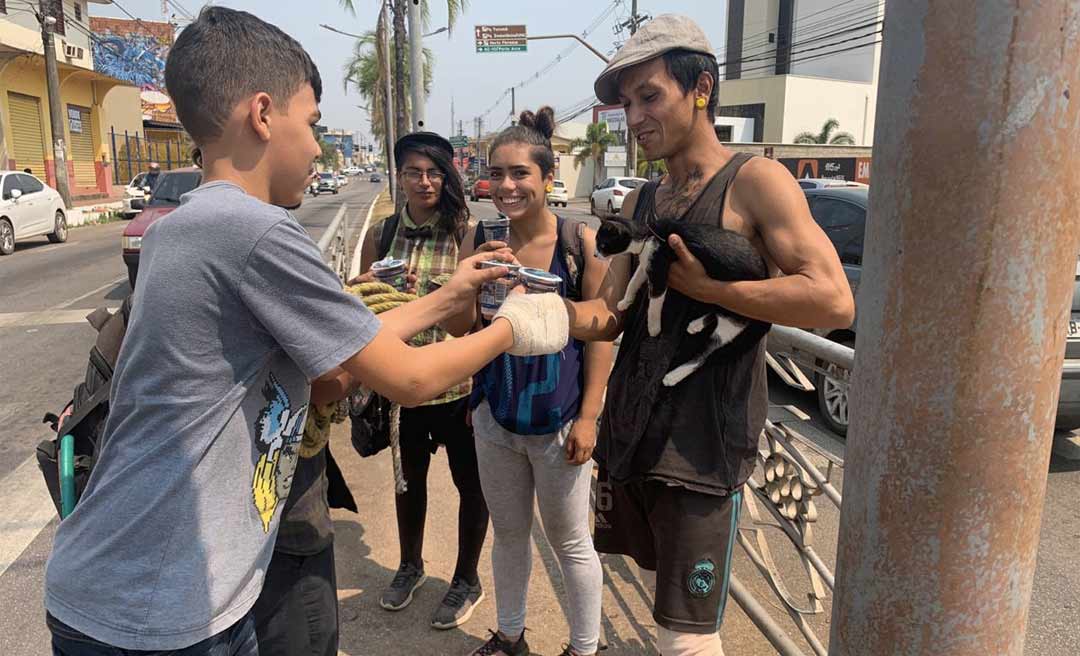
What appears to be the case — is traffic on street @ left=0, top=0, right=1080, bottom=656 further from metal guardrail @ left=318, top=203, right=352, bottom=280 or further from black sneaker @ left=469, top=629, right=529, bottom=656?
Answer: metal guardrail @ left=318, top=203, right=352, bottom=280

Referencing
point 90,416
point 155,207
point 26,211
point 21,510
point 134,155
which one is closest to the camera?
point 90,416

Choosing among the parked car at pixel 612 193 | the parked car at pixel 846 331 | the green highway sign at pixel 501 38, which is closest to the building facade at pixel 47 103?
the green highway sign at pixel 501 38

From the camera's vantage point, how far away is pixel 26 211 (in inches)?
592

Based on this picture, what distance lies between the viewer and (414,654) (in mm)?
2863

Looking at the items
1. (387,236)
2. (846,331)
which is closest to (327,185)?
(846,331)

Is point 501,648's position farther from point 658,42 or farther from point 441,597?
point 658,42

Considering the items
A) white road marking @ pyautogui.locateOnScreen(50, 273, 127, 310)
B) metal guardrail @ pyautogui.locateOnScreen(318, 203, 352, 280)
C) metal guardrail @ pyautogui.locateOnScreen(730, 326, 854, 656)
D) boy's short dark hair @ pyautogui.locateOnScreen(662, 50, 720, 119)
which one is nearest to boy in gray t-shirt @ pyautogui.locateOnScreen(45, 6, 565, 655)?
boy's short dark hair @ pyautogui.locateOnScreen(662, 50, 720, 119)

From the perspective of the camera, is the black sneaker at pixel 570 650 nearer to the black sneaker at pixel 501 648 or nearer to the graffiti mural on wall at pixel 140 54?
the black sneaker at pixel 501 648

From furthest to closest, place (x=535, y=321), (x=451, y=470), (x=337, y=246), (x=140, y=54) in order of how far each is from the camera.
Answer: (x=140, y=54)
(x=337, y=246)
(x=451, y=470)
(x=535, y=321)

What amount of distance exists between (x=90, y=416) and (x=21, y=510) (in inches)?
120

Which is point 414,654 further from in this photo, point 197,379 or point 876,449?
point 876,449

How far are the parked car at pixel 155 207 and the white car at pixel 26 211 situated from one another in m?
5.22

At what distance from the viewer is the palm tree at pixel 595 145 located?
5169 cm

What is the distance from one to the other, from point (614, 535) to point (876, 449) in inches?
50.2
